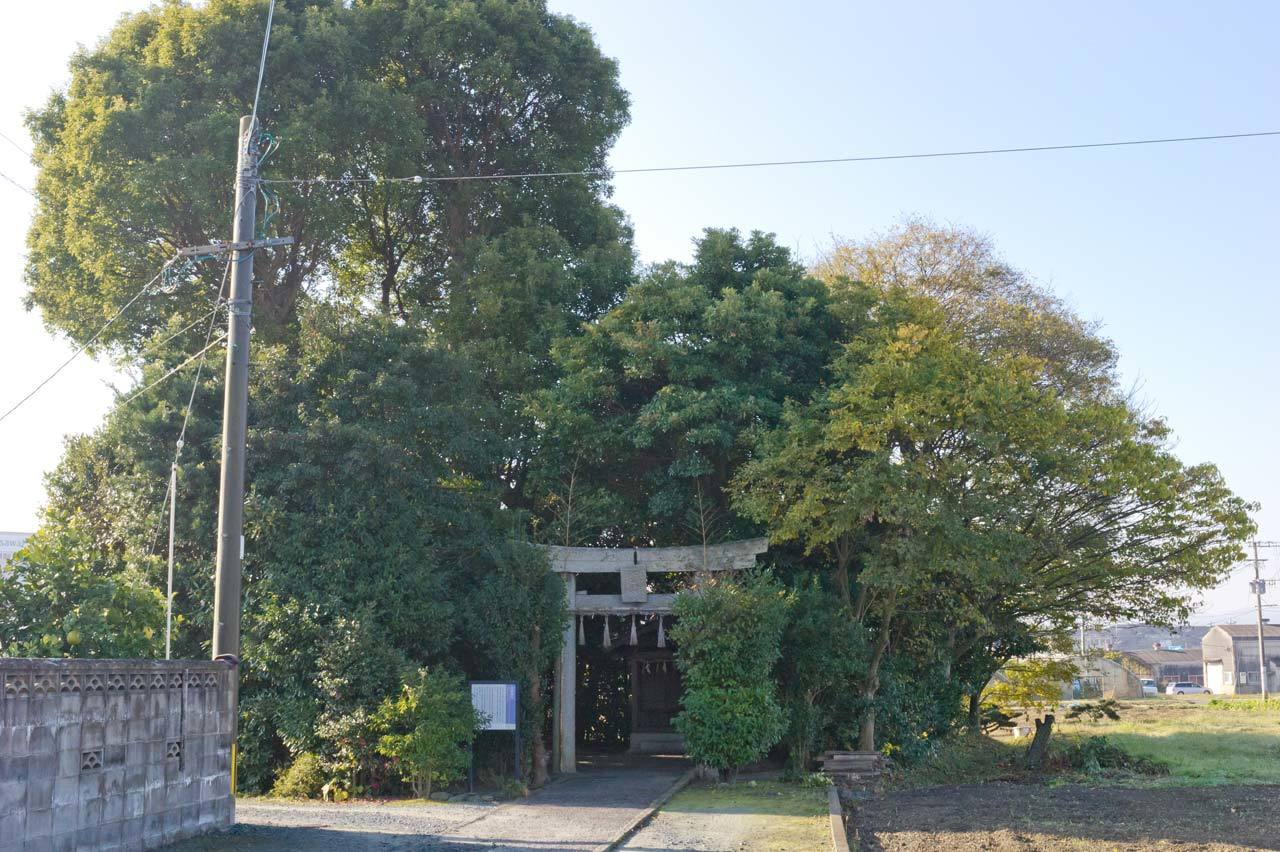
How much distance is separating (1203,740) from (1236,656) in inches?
2774

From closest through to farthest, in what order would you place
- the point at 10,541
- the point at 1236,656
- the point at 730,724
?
the point at 730,724 → the point at 10,541 → the point at 1236,656

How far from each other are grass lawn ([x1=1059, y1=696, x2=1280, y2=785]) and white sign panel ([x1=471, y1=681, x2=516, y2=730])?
1240cm

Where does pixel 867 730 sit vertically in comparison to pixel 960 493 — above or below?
below

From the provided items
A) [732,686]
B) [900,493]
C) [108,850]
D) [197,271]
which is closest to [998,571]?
[900,493]

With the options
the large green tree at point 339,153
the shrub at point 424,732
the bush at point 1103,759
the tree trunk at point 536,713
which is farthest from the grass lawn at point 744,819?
the large green tree at point 339,153

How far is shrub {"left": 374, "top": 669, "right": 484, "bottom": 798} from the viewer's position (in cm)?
1446

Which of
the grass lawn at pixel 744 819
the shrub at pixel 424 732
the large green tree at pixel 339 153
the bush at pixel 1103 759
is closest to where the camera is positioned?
the grass lawn at pixel 744 819

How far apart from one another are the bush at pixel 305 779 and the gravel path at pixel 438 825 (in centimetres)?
46

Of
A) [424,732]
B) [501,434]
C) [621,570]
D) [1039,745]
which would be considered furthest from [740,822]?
[1039,745]

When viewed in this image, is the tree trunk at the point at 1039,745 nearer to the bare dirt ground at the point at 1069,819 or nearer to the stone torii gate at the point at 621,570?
the bare dirt ground at the point at 1069,819

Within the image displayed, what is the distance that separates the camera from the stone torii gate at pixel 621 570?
736 inches

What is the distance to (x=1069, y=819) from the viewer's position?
14266 millimetres

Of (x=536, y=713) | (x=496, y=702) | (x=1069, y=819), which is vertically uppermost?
(x=496, y=702)

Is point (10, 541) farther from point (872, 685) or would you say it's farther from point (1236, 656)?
point (1236, 656)
